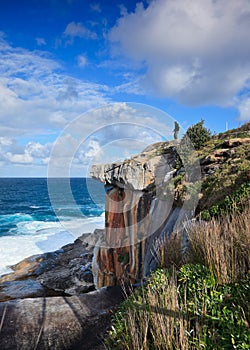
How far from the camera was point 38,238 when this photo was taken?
31750 millimetres

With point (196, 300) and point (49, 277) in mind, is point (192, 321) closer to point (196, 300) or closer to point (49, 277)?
point (196, 300)

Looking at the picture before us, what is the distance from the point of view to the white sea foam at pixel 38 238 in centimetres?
2563

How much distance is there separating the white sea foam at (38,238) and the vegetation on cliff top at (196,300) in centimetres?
2177

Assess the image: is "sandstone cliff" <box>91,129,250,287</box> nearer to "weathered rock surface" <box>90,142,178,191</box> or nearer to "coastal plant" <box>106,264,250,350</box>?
"weathered rock surface" <box>90,142,178,191</box>

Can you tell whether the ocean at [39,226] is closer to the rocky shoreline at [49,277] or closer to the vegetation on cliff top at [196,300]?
the rocky shoreline at [49,277]

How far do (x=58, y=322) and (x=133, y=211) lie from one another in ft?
25.4

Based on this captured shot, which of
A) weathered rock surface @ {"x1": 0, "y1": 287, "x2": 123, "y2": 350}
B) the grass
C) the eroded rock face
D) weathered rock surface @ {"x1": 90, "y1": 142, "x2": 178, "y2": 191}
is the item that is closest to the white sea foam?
the eroded rock face

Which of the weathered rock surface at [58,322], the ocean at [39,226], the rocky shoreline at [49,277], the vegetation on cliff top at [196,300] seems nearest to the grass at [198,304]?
the vegetation on cliff top at [196,300]

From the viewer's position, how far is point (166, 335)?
296 centimetres

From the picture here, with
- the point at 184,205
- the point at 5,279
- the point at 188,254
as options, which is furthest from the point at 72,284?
the point at 188,254

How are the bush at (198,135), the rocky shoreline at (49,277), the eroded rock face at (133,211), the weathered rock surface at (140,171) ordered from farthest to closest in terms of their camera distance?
the rocky shoreline at (49,277) → the bush at (198,135) → the weathered rock surface at (140,171) → the eroded rock face at (133,211)

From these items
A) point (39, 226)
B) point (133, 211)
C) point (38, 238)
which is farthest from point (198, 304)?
point (39, 226)

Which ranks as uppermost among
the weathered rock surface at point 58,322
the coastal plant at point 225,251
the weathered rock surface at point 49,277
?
the coastal plant at point 225,251

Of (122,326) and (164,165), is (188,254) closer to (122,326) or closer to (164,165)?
(122,326)
